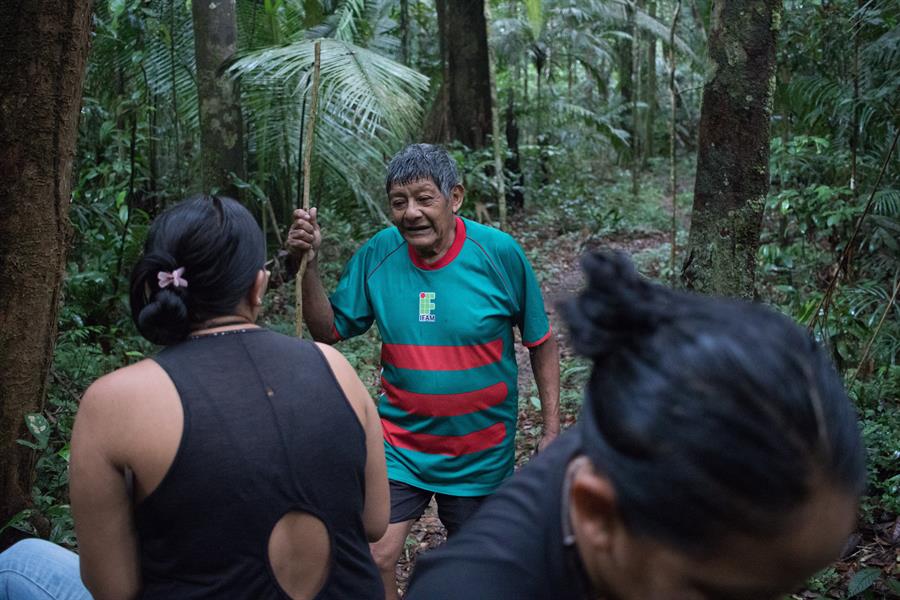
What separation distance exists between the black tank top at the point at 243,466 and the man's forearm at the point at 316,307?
128 centimetres

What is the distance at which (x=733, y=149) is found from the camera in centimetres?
404

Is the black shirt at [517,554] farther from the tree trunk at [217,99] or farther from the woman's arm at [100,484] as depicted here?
the tree trunk at [217,99]

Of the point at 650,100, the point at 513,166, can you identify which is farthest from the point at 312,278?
the point at 650,100

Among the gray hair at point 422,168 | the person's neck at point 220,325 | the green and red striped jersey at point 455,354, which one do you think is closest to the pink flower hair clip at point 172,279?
the person's neck at point 220,325

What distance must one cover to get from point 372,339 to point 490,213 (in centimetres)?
455

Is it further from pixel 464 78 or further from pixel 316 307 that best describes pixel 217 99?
pixel 464 78

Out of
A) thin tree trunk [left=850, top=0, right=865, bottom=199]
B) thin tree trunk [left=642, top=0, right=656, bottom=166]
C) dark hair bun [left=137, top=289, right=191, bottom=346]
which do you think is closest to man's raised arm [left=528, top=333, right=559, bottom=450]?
dark hair bun [left=137, top=289, right=191, bottom=346]

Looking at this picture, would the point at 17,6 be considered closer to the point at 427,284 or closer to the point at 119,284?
the point at 427,284

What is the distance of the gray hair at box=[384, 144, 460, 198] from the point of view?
3.29 metres

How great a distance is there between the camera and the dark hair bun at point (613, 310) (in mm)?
1053

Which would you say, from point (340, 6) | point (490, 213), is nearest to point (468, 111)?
point (490, 213)

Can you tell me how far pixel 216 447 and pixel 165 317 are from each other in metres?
0.32

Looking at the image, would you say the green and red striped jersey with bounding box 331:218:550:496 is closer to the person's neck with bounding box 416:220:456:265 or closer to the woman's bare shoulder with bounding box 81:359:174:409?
the person's neck with bounding box 416:220:456:265

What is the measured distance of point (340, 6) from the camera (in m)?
10.1
